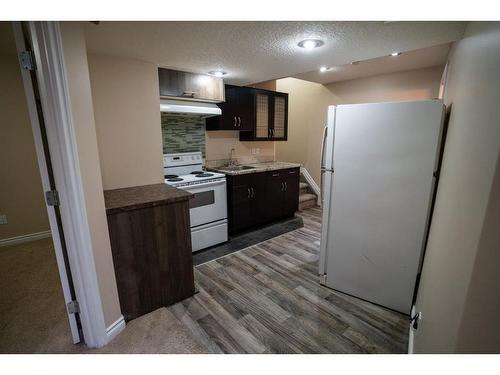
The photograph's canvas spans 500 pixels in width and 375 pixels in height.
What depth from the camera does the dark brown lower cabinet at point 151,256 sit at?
177cm

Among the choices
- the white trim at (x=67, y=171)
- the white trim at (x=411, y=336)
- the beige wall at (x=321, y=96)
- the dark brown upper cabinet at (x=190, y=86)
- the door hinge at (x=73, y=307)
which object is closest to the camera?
the white trim at (x=67, y=171)

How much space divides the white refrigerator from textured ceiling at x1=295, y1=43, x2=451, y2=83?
1506 millimetres

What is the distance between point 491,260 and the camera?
70cm

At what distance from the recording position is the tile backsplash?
10.8 ft

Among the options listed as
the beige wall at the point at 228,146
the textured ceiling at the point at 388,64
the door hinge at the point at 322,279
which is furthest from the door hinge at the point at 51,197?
the textured ceiling at the point at 388,64

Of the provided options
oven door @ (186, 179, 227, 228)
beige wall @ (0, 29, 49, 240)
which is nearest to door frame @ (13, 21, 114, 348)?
oven door @ (186, 179, 227, 228)

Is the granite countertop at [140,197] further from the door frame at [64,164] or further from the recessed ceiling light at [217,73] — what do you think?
the recessed ceiling light at [217,73]

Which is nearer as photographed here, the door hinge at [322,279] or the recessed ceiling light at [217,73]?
the door hinge at [322,279]

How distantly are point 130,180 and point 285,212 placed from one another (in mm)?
2571

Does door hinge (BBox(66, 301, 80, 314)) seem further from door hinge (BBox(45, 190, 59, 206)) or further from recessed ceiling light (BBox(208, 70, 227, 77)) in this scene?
recessed ceiling light (BBox(208, 70, 227, 77))

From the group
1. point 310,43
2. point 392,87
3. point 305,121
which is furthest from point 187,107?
point 392,87

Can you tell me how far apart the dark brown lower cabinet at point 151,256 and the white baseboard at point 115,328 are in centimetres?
7

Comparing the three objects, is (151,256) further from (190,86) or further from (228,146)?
(228,146)

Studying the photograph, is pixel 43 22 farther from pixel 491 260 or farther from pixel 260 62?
pixel 491 260
